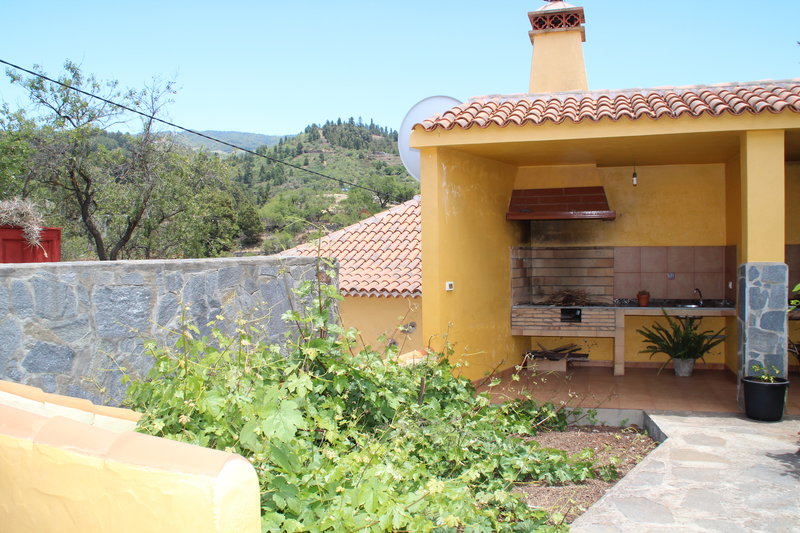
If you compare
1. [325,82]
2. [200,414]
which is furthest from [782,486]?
[325,82]

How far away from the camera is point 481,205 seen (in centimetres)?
1006

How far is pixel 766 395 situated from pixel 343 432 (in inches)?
210

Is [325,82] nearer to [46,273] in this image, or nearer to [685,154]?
[685,154]

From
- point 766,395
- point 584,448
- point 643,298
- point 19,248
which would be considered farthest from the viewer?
point 643,298

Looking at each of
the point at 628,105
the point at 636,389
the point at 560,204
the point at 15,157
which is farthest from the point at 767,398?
the point at 15,157

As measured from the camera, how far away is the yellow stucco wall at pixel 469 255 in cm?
890

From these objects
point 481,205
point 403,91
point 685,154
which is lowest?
point 481,205

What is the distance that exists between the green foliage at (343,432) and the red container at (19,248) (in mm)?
2912

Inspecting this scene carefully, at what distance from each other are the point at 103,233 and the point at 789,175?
779 inches

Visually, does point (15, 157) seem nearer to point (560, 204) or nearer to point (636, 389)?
point (560, 204)

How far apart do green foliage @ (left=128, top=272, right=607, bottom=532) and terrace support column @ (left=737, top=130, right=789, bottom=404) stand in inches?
122

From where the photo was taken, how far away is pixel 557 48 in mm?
14359

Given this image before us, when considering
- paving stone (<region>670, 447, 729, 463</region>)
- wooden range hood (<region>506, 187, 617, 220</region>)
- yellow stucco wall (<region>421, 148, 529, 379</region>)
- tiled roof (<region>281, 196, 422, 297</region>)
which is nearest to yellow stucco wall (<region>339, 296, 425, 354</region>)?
tiled roof (<region>281, 196, 422, 297</region>)

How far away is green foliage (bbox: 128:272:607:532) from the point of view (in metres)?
3.38
